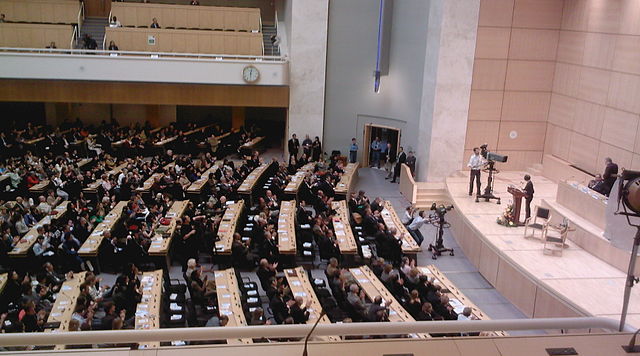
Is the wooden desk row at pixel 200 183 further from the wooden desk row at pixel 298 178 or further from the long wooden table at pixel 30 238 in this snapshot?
the long wooden table at pixel 30 238

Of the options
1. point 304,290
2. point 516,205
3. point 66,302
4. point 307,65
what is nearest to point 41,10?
point 307,65

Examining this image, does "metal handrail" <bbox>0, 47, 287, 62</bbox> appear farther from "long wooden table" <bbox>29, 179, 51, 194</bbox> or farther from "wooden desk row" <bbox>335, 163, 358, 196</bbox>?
"long wooden table" <bbox>29, 179, 51, 194</bbox>

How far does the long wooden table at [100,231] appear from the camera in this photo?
12.6 m

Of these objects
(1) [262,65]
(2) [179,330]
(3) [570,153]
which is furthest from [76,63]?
(2) [179,330]

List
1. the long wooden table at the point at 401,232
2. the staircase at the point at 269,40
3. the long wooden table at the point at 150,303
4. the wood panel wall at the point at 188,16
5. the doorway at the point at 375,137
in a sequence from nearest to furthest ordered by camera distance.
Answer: the long wooden table at the point at 150,303, the long wooden table at the point at 401,232, the doorway at the point at 375,137, the wood panel wall at the point at 188,16, the staircase at the point at 269,40

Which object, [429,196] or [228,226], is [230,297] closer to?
[228,226]

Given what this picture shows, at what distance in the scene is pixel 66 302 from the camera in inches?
406

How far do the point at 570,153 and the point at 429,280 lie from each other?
8.77 meters

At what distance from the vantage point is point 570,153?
717 inches

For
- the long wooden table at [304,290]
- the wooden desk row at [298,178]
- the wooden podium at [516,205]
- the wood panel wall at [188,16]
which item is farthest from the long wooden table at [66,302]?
the wood panel wall at [188,16]

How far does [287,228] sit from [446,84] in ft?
25.6

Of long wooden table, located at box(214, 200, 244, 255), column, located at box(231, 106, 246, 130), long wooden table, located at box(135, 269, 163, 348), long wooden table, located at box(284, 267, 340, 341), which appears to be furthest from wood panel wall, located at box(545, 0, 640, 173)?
column, located at box(231, 106, 246, 130)

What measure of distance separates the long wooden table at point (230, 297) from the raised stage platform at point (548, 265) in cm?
576

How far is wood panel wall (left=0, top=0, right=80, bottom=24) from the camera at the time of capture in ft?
77.3
